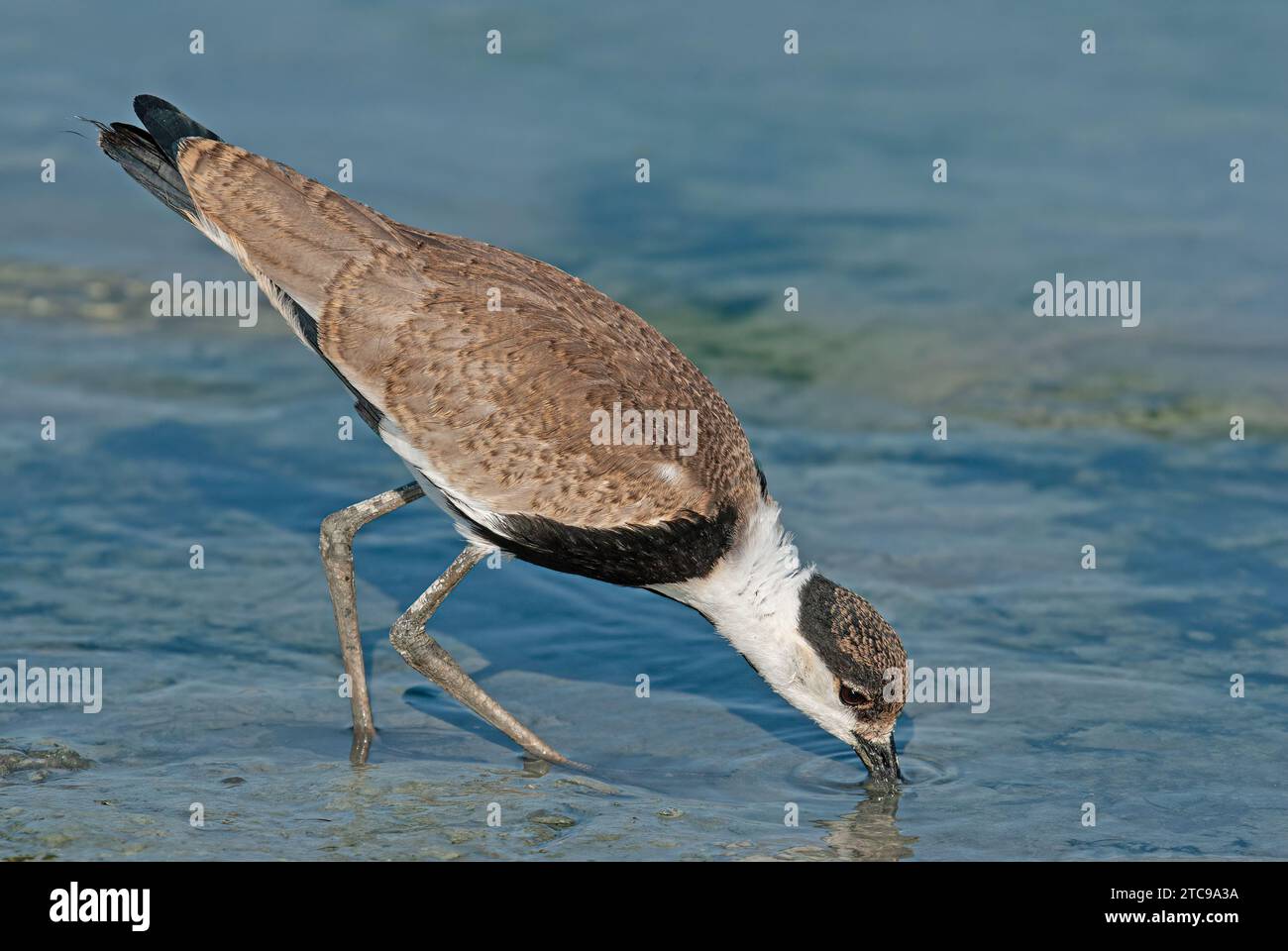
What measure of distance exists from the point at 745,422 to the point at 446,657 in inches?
185

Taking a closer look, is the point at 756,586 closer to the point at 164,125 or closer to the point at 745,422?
the point at 164,125

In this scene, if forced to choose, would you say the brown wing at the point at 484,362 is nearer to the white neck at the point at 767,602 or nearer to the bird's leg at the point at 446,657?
the white neck at the point at 767,602

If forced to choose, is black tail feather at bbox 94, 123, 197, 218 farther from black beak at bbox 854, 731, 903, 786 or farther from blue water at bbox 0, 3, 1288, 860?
black beak at bbox 854, 731, 903, 786

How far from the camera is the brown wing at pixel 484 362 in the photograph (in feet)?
25.2

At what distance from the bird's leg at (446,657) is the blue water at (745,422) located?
19 centimetres

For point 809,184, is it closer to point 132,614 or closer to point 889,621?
point 889,621

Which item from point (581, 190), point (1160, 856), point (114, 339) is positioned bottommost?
point (1160, 856)

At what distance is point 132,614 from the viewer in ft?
29.8

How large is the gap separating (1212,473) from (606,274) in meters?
5.57

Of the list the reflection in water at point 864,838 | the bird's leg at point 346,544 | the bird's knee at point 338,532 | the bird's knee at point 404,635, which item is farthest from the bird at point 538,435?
the bird's knee at point 338,532

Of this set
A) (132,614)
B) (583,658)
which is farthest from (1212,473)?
(132,614)

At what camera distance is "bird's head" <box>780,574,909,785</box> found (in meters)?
7.55

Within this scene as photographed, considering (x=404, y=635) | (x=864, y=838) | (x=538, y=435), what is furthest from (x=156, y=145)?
(x=864, y=838)

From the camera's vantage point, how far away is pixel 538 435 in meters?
7.71
